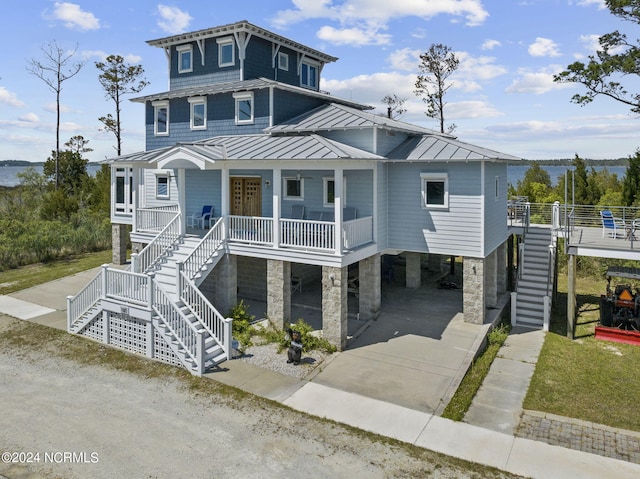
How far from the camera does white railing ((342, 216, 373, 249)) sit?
1409 centimetres

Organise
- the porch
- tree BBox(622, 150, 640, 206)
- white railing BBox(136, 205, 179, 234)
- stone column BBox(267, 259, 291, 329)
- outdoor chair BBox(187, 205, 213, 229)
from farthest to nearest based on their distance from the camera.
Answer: tree BBox(622, 150, 640, 206) → outdoor chair BBox(187, 205, 213, 229) → white railing BBox(136, 205, 179, 234) → stone column BBox(267, 259, 291, 329) → the porch

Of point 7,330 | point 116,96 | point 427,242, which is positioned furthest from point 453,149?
point 116,96

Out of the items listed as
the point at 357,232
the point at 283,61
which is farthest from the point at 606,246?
the point at 283,61

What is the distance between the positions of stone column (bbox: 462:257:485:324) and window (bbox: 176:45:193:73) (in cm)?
1580

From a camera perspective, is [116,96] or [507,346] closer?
[507,346]

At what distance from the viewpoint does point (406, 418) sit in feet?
33.0

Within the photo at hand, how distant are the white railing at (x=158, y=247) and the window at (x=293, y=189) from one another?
4.19 meters

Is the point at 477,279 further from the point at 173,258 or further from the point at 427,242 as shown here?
the point at 173,258

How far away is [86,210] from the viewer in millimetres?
34250

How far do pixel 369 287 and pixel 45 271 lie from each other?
58.1 feet

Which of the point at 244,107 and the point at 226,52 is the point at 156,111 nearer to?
the point at 226,52

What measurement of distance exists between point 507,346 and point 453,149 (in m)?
6.79

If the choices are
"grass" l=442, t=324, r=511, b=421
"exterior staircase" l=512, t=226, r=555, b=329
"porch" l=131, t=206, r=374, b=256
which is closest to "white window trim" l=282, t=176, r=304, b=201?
"porch" l=131, t=206, r=374, b=256

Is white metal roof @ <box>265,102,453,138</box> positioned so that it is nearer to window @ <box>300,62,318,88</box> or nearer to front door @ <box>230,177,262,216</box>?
front door @ <box>230,177,262,216</box>
